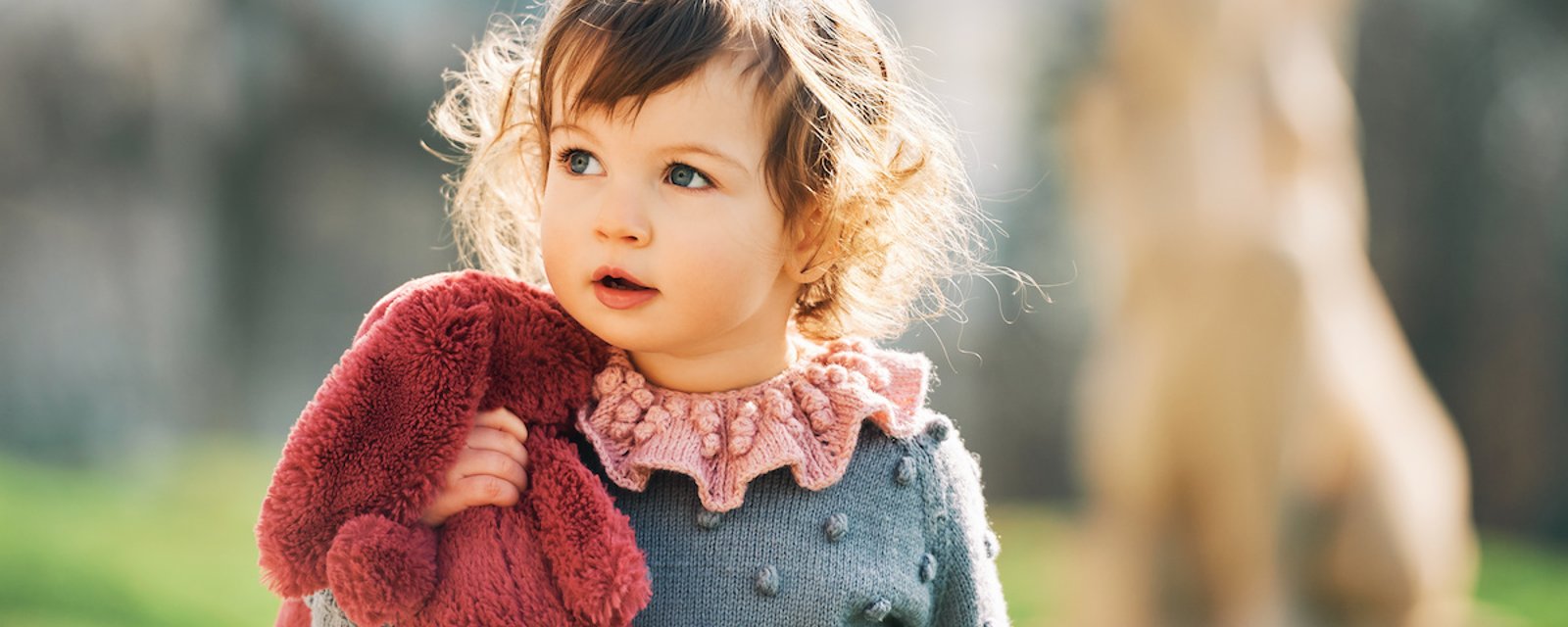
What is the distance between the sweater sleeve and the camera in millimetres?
1261

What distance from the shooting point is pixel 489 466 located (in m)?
1.13

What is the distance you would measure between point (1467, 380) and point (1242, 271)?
4.82ft

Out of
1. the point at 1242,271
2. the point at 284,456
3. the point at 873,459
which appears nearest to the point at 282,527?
the point at 284,456

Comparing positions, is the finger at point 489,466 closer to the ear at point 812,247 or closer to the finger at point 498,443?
the finger at point 498,443

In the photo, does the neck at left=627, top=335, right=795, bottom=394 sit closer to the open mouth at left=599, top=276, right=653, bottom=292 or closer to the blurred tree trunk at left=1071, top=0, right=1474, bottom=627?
the open mouth at left=599, top=276, right=653, bottom=292

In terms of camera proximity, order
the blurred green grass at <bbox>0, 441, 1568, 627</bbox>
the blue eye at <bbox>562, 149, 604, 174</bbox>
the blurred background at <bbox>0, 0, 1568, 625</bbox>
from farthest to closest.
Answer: the blurred background at <bbox>0, 0, 1568, 625</bbox>
the blurred green grass at <bbox>0, 441, 1568, 627</bbox>
the blue eye at <bbox>562, 149, 604, 174</bbox>

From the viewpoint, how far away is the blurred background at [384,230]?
4410 mm

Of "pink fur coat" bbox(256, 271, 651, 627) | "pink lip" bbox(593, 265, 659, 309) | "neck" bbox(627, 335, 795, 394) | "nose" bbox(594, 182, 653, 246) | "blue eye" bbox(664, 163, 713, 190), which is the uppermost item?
"blue eye" bbox(664, 163, 713, 190)

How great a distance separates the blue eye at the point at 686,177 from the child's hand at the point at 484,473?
0.71ft

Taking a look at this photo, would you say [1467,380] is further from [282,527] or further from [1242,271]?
[282,527]

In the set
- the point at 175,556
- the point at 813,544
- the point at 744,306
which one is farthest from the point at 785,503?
the point at 175,556

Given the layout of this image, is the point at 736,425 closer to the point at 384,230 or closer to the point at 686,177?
the point at 686,177

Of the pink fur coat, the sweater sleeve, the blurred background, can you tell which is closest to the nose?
the pink fur coat

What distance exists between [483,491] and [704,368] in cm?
21
